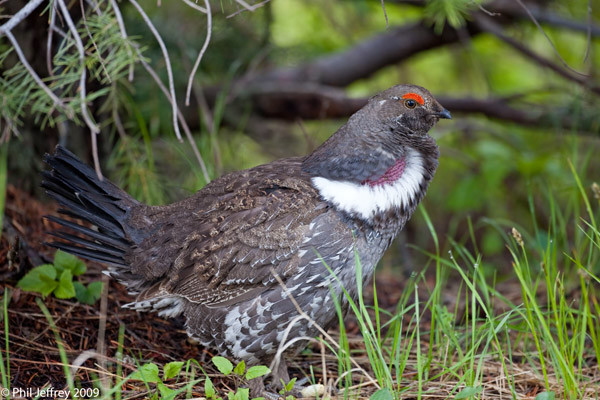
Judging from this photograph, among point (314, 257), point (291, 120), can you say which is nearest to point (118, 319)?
point (314, 257)

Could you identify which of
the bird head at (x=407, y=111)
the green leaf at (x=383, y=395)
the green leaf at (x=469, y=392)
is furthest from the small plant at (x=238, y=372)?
the bird head at (x=407, y=111)

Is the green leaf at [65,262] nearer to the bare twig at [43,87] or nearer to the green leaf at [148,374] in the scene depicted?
the bare twig at [43,87]

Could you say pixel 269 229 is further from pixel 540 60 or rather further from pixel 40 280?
pixel 540 60

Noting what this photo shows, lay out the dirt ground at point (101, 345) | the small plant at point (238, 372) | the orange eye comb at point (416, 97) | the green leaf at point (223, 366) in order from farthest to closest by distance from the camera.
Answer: the orange eye comb at point (416, 97), the dirt ground at point (101, 345), the green leaf at point (223, 366), the small plant at point (238, 372)

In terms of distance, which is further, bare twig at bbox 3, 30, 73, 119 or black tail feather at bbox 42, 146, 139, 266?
black tail feather at bbox 42, 146, 139, 266

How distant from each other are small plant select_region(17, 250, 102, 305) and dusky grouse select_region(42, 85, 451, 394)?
0.24m

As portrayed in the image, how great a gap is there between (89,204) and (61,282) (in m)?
0.55

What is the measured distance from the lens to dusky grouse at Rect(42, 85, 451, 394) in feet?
12.5

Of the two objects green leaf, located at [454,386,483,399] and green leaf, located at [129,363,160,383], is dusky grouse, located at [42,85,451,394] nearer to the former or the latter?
green leaf, located at [129,363,160,383]

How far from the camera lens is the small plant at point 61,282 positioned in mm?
4164

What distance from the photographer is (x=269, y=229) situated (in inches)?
152

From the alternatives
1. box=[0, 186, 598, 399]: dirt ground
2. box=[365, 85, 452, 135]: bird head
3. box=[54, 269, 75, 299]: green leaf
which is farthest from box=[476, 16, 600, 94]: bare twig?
box=[54, 269, 75, 299]: green leaf

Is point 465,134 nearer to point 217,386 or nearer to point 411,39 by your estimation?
point 411,39

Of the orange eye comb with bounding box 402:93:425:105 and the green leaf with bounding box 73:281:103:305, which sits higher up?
the orange eye comb with bounding box 402:93:425:105
